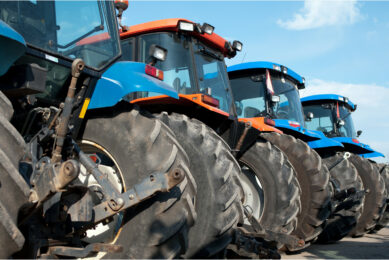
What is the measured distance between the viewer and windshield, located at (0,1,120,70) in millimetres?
2641

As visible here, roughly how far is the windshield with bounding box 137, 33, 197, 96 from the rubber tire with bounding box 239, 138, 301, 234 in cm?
139

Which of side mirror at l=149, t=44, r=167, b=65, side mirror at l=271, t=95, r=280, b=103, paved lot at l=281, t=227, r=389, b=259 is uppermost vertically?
side mirror at l=271, t=95, r=280, b=103

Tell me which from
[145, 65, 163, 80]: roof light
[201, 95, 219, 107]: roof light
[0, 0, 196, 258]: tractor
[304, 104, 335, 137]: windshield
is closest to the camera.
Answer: [0, 0, 196, 258]: tractor

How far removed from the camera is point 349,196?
7301 millimetres

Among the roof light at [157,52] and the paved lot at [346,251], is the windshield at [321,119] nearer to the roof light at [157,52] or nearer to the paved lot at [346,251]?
the paved lot at [346,251]

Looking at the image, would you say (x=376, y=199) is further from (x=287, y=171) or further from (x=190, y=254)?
(x=190, y=254)

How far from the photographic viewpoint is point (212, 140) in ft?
13.7

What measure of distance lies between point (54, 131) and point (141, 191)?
627 mm

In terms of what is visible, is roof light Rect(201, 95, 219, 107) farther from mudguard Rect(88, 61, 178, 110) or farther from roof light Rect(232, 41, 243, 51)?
mudguard Rect(88, 61, 178, 110)

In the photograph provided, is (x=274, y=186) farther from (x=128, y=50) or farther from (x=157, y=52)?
(x=157, y=52)

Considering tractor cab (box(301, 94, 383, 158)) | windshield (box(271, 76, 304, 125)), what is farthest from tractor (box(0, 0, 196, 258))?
tractor cab (box(301, 94, 383, 158))

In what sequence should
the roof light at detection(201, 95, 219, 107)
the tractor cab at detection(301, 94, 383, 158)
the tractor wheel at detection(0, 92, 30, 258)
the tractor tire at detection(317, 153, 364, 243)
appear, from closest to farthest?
the tractor wheel at detection(0, 92, 30, 258), the roof light at detection(201, 95, 219, 107), the tractor tire at detection(317, 153, 364, 243), the tractor cab at detection(301, 94, 383, 158)

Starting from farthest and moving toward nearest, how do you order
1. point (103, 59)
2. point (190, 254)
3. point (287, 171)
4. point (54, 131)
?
point (287, 171), point (190, 254), point (103, 59), point (54, 131)

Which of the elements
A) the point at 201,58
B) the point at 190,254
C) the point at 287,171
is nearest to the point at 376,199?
the point at 287,171
